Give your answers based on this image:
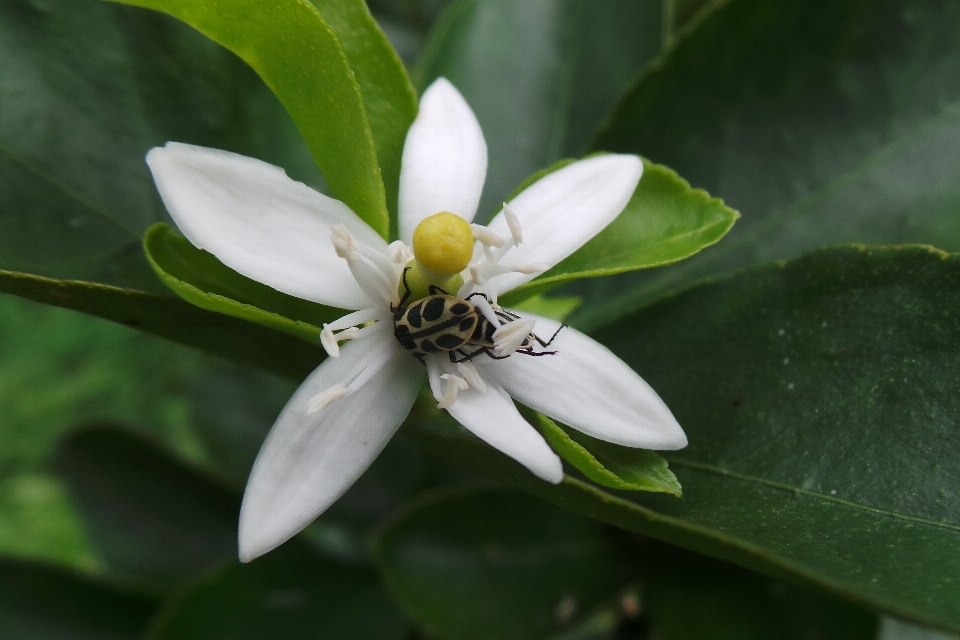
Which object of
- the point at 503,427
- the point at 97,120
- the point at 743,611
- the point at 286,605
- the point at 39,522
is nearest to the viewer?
the point at 503,427

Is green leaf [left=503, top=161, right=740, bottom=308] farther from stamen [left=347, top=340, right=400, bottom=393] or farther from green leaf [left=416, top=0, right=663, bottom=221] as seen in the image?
green leaf [left=416, top=0, right=663, bottom=221]

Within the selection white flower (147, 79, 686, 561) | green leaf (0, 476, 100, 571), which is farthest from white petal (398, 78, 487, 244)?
green leaf (0, 476, 100, 571)

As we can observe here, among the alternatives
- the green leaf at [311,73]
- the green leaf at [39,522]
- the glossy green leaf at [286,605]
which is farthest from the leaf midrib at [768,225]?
the green leaf at [39,522]

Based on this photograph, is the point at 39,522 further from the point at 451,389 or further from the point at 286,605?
the point at 451,389

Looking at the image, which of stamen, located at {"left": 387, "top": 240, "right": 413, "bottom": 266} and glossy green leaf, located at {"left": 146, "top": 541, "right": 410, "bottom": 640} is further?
glossy green leaf, located at {"left": 146, "top": 541, "right": 410, "bottom": 640}

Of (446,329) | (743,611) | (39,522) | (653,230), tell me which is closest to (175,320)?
(446,329)
